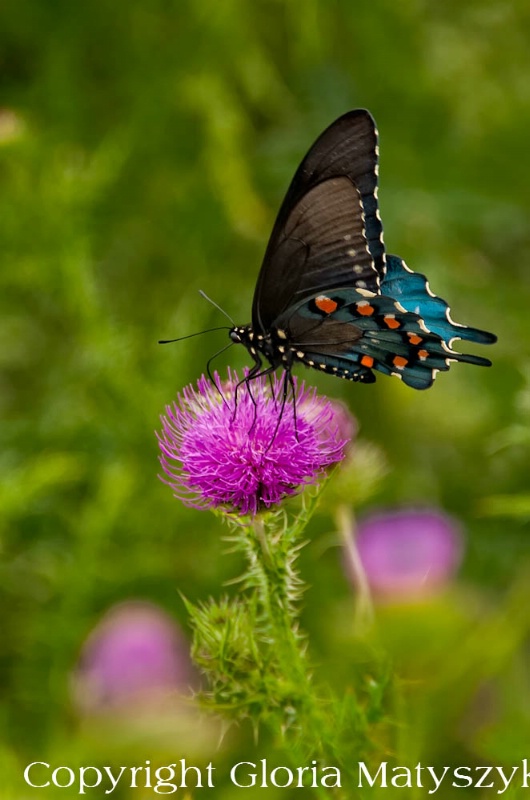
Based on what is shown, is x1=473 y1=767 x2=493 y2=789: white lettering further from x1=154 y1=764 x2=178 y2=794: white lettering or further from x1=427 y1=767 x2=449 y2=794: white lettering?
x1=154 y1=764 x2=178 y2=794: white lettering

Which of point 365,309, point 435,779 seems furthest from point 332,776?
point 365,309

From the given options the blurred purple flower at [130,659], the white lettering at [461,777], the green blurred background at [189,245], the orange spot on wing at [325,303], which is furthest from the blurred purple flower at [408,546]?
the orange spot on wing at [325,303]

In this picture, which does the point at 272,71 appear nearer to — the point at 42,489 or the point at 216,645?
the point at 42,489

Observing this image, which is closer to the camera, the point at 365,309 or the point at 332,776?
the point at 332,776

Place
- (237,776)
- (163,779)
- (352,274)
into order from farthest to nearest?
(237,776) < (352,274) < (163,779)

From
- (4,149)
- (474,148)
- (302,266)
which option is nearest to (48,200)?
(4,149)

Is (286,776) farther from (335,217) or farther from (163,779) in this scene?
(335,217)

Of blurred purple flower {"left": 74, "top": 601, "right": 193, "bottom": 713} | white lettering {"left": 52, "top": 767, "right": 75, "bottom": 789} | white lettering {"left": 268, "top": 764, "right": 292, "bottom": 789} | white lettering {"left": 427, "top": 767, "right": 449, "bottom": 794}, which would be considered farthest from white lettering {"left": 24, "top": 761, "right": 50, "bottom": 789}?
white lettering {"left": 427, "top": 767, "right": 449, "bottom": 794}
